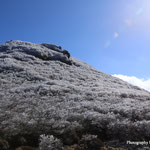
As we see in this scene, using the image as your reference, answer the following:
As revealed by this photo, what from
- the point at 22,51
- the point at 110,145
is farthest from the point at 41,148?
the point at 22,51

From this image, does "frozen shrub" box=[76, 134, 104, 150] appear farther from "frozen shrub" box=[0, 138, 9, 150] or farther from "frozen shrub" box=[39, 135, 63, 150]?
"frozen shrub" box=[0, 138, 9, 150]

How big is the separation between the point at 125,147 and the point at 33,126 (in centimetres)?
553

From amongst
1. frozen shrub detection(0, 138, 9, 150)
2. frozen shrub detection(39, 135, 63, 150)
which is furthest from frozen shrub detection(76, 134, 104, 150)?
frozen shrub detection(0, 138, 9, 150)

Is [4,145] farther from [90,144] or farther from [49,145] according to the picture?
[90,144]

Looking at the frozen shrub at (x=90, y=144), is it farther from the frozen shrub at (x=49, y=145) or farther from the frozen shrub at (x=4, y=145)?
the frozen shrub at (x=4, y=145)

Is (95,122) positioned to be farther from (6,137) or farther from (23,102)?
(23,102)

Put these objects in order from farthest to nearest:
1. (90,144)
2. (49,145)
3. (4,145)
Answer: (90,144), (4,145), (49,145)

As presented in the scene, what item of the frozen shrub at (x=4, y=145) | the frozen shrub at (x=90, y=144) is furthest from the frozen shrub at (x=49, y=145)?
the frozen shrub at (x=4, y=145)

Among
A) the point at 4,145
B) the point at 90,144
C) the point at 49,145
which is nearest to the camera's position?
the point at 49,145

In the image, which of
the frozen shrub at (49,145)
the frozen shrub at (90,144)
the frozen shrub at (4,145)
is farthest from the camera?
the frozen shrub at (90,144)

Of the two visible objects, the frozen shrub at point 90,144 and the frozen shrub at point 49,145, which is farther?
the frozen shrub at point 90,144

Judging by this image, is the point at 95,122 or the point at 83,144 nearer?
the point at 83,144

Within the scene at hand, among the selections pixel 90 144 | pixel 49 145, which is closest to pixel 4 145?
pixel 49 145

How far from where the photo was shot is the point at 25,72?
105 ft
